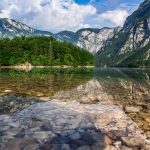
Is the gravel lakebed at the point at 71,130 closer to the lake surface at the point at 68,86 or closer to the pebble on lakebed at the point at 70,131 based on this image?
the pebble on lakebed at the point at 70,131

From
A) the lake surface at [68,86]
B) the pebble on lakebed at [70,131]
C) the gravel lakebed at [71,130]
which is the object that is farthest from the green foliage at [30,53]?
the pebble on lakebed at [70,131]

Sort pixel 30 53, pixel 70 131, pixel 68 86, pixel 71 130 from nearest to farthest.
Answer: pixel 70 131 → pixel 71 130 → pixel 68 86 → pixel 30 53

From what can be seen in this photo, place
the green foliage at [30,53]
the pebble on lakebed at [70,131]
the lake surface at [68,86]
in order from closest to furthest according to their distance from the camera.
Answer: the pebble on lakebed at [70,131] < the lake surface at [68,86] < the green foliage at [30,53]

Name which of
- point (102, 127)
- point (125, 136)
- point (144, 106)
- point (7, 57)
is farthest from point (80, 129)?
point (7, 57)

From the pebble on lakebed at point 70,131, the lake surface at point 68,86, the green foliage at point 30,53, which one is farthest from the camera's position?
the green foliage at point 30,53

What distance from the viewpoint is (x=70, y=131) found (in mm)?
13523

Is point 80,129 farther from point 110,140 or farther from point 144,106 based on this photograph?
point 144,106

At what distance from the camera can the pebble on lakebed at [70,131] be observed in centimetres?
1176

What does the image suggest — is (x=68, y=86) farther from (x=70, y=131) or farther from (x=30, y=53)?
(x=30, y=53)

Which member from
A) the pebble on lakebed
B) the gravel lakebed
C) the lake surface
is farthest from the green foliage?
the pebble on lakebed

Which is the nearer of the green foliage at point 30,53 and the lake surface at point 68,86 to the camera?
the lake surface at point 68,86

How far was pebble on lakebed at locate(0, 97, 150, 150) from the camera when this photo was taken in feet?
38.6

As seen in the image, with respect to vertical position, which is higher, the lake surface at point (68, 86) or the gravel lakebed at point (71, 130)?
the gravel lakebed at point (71, 130)

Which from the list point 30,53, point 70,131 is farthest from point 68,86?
point 30,53
